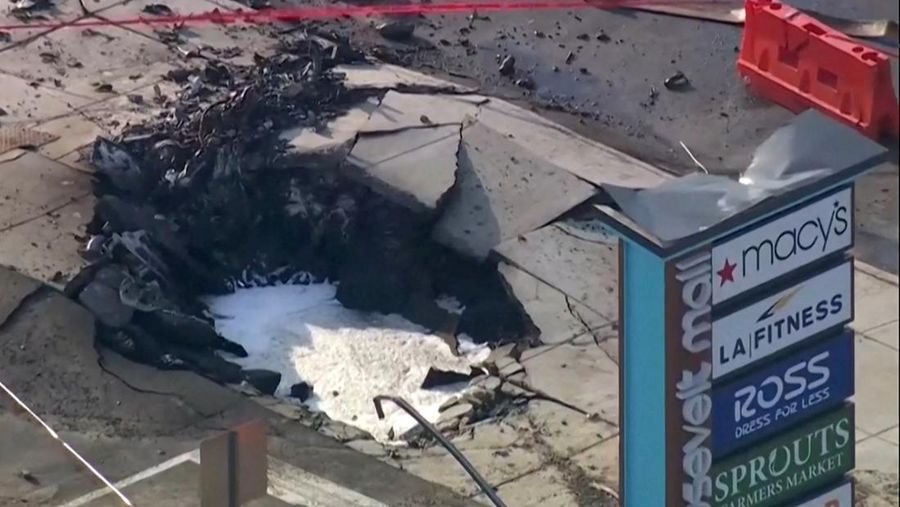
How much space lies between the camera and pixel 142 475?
9336 millimetres

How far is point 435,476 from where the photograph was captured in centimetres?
938

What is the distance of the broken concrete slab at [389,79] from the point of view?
13781 millimetres

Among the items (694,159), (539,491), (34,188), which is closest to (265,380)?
(539,491)

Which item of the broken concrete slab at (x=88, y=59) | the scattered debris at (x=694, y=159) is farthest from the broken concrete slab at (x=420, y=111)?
the broken concrete slab at (x=88, y=59)

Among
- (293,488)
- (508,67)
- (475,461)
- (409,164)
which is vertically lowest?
(293,488)

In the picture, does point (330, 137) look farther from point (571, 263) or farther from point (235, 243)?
point (571, 263)

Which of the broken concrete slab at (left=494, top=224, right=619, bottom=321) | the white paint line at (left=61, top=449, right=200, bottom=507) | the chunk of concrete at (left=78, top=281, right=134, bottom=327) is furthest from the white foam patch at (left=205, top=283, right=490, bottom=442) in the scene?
the white paint line at (left=61, top=449, right=200, bottom=507)

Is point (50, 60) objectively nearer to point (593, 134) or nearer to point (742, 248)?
point (593, 134)

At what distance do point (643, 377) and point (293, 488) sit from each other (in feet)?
11.4

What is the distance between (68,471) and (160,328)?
1592 mm

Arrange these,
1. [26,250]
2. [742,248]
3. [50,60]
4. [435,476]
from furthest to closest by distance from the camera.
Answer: [50,60], [26,250], [435,476], [742,248]

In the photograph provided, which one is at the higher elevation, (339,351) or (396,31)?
(396,31)

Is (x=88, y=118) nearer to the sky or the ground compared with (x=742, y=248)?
nearer to the sky

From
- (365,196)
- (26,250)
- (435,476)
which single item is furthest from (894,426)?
(26,250)
